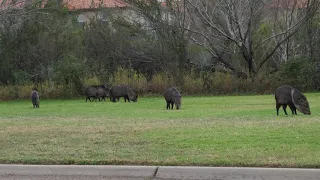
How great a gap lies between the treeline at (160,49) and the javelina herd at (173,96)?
423cm

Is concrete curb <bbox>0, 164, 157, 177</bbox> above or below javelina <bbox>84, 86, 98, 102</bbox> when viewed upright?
below

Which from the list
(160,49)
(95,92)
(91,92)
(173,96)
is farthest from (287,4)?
(173,96)

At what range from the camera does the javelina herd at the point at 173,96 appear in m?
16.6

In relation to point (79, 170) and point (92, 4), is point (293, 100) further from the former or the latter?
point (92, 4)

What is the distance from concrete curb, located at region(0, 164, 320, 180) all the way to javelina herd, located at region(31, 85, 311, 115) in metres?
9.49

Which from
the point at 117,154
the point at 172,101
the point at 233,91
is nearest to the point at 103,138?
the point at 117,154

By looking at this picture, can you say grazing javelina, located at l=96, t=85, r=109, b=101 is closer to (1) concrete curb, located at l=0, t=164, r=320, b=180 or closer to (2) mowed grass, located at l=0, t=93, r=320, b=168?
(2) mowed grass, located at l=0, t=93, r=320, b=168

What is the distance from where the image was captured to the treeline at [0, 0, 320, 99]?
1421 inches

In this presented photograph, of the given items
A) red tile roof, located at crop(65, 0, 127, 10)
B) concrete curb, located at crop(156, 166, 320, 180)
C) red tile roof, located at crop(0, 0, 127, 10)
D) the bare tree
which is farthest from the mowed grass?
red tile roof, located at crop(65, 0, 127, 10)

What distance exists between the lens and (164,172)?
7.62 metres

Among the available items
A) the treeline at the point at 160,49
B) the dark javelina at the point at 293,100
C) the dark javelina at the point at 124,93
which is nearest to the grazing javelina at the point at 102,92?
the dark javelina at the point at 124,93

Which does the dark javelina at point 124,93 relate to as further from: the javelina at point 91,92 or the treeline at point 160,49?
the treeline at point 160,49

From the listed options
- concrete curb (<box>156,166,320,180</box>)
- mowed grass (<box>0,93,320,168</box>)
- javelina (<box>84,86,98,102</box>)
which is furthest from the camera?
javelina (<box>84,86,98,102</box>)

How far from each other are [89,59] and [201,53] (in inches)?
366
